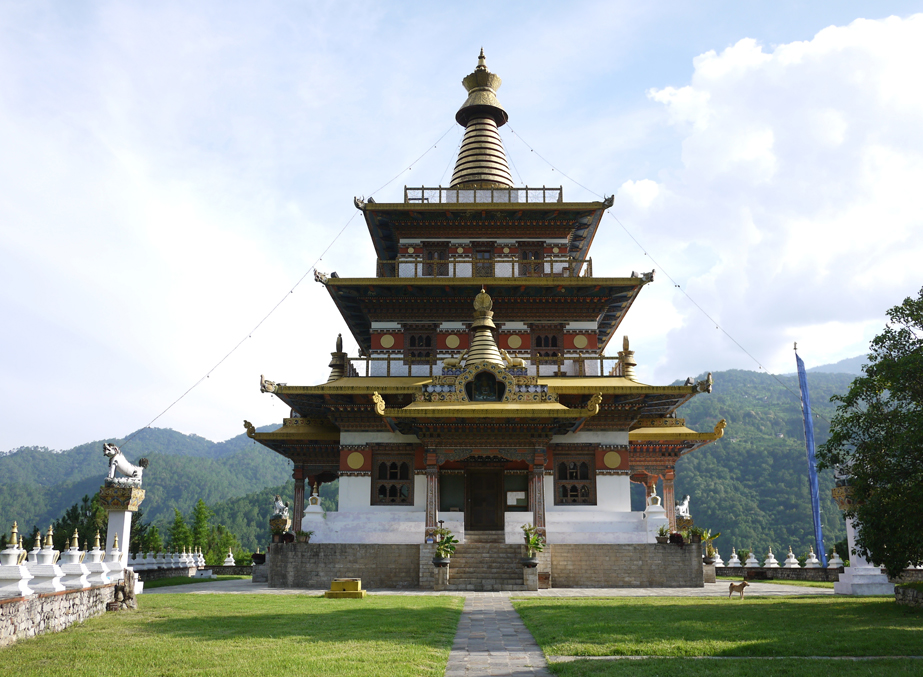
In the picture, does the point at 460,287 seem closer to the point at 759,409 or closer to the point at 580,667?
the point at 580,667

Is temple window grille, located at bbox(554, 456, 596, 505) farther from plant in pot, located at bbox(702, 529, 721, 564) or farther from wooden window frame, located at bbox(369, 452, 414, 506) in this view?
wooden window frame, located at bbox(369, 452, 414, 506)

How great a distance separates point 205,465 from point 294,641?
19265cm

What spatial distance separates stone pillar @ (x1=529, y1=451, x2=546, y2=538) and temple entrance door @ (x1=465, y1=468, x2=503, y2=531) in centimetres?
330

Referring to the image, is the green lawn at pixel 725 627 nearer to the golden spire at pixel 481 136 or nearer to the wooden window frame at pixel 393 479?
the wooden window frame at pixel 393 479

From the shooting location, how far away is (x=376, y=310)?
2981 centimetres

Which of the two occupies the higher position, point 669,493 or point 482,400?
point 482,400

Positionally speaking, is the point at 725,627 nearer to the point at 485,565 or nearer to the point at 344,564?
the point at 485,565

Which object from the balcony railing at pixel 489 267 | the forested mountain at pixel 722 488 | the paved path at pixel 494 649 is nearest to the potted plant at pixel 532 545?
the paved path at pixel 494 649

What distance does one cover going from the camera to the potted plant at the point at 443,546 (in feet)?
73.7

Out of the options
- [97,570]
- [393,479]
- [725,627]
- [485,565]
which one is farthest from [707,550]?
[97,570]

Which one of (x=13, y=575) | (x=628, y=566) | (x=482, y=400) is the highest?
(x=482, y=400)

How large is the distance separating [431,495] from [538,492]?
364 cm

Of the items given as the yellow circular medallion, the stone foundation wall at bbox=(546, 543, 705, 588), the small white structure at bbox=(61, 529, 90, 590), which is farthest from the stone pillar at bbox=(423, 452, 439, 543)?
the small white structure at bbox=(61, 529, 90, 590)

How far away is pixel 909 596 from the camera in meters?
15.6
